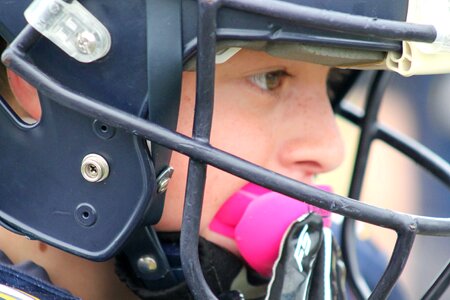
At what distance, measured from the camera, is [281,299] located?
42.9 inches

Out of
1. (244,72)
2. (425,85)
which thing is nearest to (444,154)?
(425,85)

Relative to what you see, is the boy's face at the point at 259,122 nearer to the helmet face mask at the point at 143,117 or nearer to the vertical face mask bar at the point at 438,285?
the helmet face mask at the point at 143,117

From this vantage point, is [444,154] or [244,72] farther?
[444,154]

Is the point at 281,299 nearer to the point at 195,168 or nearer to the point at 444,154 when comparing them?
the point at 195,168

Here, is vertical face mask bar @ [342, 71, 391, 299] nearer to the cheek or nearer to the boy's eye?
the boy's eye

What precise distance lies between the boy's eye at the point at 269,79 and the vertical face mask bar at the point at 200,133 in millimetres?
207

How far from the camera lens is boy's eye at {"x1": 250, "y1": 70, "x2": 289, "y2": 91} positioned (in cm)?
115

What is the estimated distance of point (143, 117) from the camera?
99 centimetres

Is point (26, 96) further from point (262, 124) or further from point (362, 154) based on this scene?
point (362, 154)

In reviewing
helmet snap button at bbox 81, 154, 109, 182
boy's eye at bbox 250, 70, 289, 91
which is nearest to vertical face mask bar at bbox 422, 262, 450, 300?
boy's eye at bbox 250, 70, 289, 91

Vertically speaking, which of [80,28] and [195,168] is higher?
[80,28]

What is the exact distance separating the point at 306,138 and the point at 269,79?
0.10m

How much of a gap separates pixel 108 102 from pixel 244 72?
20cm

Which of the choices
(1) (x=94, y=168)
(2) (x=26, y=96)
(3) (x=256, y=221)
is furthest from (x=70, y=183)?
(3) (x=256, y=221)
